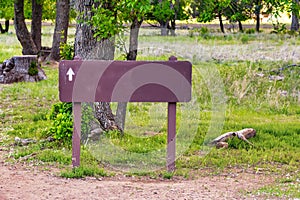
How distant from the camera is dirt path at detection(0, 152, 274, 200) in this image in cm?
705

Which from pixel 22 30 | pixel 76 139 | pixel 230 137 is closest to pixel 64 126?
pixel 76 139

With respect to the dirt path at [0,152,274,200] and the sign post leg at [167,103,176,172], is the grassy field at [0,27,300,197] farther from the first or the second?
the dirt path at [0,152,274,200]

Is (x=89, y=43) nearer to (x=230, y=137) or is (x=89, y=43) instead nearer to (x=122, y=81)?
(x=122, y=81)

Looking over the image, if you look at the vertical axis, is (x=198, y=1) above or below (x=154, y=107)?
above

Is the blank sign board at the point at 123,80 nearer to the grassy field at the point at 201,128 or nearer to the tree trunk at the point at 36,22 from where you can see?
the grassy field at the point at 201,128

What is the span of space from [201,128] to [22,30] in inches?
470

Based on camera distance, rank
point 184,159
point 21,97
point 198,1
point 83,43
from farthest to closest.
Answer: point 21,97
point 198,1
point 83,43
point 184,159

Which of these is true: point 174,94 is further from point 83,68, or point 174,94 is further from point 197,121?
point 197,121

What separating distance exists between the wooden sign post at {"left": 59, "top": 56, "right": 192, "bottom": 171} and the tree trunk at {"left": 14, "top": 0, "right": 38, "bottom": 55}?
1404 centimetres

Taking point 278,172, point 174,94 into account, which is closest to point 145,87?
point 174,94

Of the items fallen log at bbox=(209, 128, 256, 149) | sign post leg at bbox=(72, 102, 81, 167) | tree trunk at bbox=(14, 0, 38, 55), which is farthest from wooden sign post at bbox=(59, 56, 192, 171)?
tree trunk at bbox=(14, 0, 38, 55)

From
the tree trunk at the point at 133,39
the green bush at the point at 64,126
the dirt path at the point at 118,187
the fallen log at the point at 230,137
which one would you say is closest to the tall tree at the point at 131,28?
the tree trunk at the point at 133,39

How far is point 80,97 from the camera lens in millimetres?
8172

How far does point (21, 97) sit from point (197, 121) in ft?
17.0
